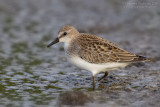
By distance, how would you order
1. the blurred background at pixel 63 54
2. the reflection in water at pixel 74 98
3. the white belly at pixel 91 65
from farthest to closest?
the white belly at pixel 91 65, the blurred background at pixel 63 54, the reflection in water at pixel 74 98

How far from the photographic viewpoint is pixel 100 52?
9.17 meters

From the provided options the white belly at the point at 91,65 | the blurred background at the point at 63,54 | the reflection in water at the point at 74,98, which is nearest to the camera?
the reflection in water at the point at 74,98

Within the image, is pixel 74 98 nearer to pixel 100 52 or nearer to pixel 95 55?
pixel 95 55

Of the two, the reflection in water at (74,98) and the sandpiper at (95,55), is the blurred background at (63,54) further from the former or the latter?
the sandpiper at (95,55)

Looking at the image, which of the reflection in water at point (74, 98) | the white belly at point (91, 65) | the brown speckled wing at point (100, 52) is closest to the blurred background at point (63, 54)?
the reflection in water at point (74, 98)

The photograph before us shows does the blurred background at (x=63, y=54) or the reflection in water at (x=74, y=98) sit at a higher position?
the blurred background at (x=63, y=54)

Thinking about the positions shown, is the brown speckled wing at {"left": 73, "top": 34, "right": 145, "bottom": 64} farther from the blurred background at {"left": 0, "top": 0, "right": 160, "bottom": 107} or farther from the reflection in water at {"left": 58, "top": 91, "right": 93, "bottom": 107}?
the reflection in water at {"left": 58, "top": 91, "right": 93, "bottom": 107}

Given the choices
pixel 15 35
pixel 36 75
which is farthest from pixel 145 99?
pixel 15 35

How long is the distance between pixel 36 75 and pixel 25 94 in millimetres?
1814

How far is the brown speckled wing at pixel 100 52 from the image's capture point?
358 inches

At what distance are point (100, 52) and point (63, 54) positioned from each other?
404 centimetres

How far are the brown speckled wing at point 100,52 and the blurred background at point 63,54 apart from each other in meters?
0.78

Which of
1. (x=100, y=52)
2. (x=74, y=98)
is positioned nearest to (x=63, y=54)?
(x=100, y=52)

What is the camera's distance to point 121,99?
8.20 meters
